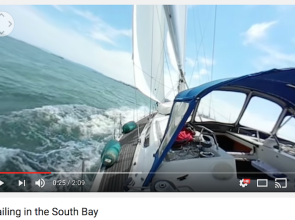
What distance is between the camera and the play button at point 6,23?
1909 mm

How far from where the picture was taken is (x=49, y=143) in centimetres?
357

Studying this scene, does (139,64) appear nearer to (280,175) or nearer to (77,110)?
(77,110)

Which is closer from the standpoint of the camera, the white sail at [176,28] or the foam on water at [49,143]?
the foam on water at [49,143]

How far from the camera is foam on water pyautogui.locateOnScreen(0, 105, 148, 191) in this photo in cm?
227

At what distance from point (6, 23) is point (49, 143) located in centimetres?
235

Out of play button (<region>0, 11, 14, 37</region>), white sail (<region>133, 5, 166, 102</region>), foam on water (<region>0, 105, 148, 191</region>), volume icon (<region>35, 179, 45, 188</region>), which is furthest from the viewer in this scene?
white sail (<region>133, 5, 166, 102</region>)

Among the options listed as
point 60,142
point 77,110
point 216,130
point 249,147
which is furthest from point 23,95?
point 249,147

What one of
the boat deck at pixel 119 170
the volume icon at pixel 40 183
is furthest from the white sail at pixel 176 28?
the volume icon at pixel 40 183

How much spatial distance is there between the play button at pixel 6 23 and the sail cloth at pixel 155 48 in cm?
284
